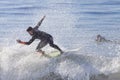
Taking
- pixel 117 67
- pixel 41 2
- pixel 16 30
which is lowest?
pixel 41 2

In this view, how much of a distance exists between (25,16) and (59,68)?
20.3 meters

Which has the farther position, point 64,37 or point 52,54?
point 64,37

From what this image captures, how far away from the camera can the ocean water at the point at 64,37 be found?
71.5 ft

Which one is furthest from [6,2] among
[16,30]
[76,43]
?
[76,43]

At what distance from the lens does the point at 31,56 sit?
22.4 metres

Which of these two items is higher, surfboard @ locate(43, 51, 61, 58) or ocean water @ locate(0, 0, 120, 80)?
surfboard @ locate(43, 51, 61, 58)

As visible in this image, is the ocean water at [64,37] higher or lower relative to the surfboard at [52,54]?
lower

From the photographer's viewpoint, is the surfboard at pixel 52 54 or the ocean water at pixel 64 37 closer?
the ocean water at pixel 64 37

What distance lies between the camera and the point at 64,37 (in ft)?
102

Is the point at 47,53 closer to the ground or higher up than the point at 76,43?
higher up

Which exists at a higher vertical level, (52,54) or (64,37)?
(52,54)

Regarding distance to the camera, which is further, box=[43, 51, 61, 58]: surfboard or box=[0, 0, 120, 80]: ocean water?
box=[43, 51, 61, 58]: surfboard

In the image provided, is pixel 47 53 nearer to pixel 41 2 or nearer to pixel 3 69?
pixel 3 69

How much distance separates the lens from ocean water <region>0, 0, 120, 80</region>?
21.8 metres
